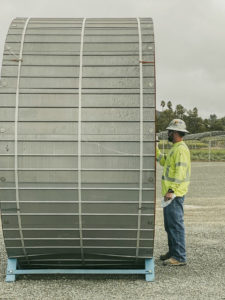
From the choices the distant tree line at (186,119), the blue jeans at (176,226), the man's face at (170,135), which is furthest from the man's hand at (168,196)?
the distant tree line at (186,119)

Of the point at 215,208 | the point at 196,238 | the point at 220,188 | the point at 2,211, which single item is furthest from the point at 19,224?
the point at 220,188

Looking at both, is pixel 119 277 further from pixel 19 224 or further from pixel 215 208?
pixel 215 208

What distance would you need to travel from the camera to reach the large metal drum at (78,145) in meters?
5.87

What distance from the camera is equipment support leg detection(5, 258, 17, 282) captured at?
6.46 meters

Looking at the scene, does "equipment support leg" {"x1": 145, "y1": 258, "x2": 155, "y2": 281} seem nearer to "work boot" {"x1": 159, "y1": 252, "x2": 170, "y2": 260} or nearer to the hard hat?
"work boot" {"x1": 159, "y1": 252, "x2": 170, "y2": 260}

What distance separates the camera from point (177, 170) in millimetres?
7145

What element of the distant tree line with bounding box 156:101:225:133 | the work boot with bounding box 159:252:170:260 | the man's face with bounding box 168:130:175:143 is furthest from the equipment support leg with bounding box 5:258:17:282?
the distant tree line with bounding box 156:101:225:133

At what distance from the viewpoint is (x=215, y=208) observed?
13883 millimetres

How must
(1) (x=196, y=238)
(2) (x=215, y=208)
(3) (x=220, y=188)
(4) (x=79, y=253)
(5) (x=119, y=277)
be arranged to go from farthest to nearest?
(3) (x=220, y=188)
(2) (x=215, y=208)
(1) (x=196, y=238)
(5) (x=119, y=277)
(4) (x=79, y=253)

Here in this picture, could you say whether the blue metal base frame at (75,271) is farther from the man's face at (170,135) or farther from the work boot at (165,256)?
the man's face at (170,135)

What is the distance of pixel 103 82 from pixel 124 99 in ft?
1.04

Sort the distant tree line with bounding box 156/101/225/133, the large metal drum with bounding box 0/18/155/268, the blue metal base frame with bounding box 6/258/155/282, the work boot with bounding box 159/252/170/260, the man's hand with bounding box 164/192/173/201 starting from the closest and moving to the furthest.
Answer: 1. the large metal drum with bounding box 0/18/155/268
2. the blue metal base frame with bounding box 6/258/155/282
3. the man's hand with bounding box 164/192/173/201
4. the work boot with bounding box 159/252/170/260
5. the distant tree line with bounding box 156/101/225/133

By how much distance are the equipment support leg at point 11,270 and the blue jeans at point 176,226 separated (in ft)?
7.23

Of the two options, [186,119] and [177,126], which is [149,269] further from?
[186,119]
